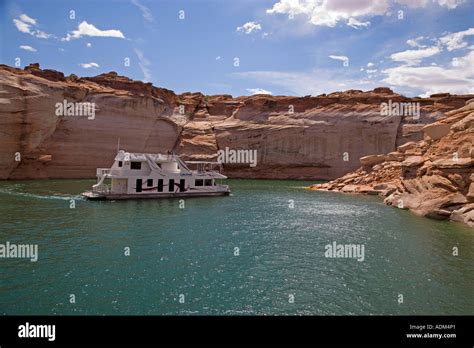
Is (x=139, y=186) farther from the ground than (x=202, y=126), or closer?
closer

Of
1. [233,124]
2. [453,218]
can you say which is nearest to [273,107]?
[233,124]

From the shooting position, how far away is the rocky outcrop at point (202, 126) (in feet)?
185

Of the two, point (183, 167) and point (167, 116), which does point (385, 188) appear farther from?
point (167, 116)

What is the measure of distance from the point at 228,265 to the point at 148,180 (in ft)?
74.6

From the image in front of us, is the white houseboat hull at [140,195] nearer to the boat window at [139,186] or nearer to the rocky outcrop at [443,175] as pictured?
the boat window at [139,186]

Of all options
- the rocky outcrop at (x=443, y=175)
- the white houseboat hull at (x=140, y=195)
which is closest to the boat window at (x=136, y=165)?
the white houseboat hull at (x=140, y=195)

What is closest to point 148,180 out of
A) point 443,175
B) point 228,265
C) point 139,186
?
point 139,186

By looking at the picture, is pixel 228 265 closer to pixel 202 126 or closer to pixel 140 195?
pixel 140 195

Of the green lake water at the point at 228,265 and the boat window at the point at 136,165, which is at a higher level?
the boat window at the point at 136,165

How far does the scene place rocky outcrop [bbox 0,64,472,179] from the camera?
185 ft

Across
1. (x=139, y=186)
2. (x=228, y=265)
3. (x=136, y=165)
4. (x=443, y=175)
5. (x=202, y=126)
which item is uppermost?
(x=202, y=126)

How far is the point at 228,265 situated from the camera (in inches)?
554

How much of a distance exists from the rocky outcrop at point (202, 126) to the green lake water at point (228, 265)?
35306mm

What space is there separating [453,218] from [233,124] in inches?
2186
